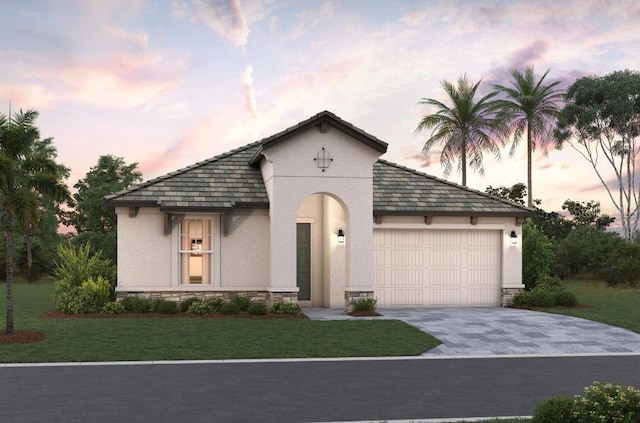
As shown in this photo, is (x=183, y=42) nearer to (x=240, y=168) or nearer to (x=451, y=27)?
(x=240, y=168)

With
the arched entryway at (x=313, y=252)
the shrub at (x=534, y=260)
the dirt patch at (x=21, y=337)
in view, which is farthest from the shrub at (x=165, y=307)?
the shrub at (x=534, y=260)

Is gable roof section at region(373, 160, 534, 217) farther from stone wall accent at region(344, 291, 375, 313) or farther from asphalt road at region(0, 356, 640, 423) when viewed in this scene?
asphalt road at region(0, 356, 640, 423)

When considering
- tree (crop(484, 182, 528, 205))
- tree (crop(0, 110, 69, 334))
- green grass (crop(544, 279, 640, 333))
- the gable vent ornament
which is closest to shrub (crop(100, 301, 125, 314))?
tree (crop(0, 110, 69, 334))

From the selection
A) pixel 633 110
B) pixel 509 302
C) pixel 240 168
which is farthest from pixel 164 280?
pixel 633 110

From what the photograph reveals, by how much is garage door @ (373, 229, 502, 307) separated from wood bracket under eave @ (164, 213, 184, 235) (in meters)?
6.01

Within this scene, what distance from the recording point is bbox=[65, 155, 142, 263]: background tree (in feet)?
136

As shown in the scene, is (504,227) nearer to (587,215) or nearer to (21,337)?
(21,337)

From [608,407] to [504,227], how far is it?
15785 mm

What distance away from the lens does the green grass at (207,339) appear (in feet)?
40.9

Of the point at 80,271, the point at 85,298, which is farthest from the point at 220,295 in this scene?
the point at 80,271

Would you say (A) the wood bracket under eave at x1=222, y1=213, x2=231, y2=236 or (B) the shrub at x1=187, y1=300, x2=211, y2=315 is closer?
(B) the shrub at x1=187, y1=300, x2=211, y2=315

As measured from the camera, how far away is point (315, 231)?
21.4 m

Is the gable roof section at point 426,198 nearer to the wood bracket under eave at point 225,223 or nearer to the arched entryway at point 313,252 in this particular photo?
the arched entryway at point 313,252

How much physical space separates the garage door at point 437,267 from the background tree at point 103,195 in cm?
2473
